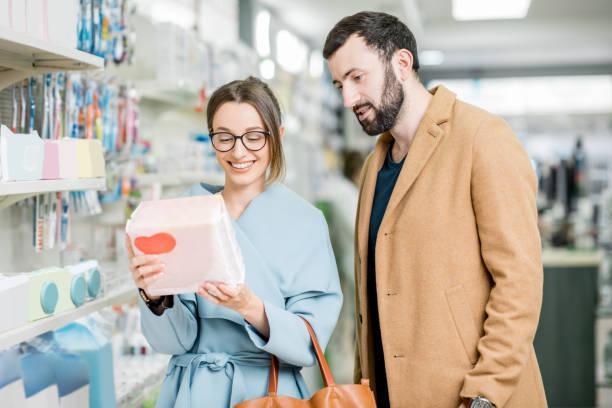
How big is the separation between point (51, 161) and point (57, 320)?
0.43 meters

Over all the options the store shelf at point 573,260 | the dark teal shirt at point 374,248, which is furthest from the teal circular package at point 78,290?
the store shelf at point 573,260

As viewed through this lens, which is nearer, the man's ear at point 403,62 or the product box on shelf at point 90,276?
the man's ear at point 403,62

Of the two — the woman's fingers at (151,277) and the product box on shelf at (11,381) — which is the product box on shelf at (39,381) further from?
the woman's fingers at (151,277)

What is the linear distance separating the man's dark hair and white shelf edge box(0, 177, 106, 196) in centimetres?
78

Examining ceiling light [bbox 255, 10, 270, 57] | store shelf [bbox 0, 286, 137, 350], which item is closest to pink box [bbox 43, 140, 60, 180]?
store shelf [bbox 0, 286, 137, 350]

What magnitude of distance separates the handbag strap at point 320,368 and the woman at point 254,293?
0.02 metres

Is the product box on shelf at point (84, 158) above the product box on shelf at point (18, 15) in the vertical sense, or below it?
below

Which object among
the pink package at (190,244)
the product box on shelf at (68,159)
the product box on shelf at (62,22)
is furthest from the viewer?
the product box on shelf at (68,159)

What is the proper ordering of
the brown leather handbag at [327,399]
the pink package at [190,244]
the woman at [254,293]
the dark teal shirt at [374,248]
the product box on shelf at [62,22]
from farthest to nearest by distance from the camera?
1. the dark teal shirt at [374,248]
2. the product box on shelf at [62,22]
3. the woman at [254,293]
4. the brown leather handbag at [327,399]
5. the pink package at [190,244]

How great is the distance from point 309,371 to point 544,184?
4.42 metres

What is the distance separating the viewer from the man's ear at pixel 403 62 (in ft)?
6.24

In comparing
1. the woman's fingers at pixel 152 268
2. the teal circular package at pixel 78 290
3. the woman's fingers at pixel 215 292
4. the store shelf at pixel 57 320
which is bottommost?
the store shelf at pixel 57 320

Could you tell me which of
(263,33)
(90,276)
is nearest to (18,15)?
(90,276)

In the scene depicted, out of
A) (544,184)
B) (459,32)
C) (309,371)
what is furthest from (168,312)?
(459,32)
